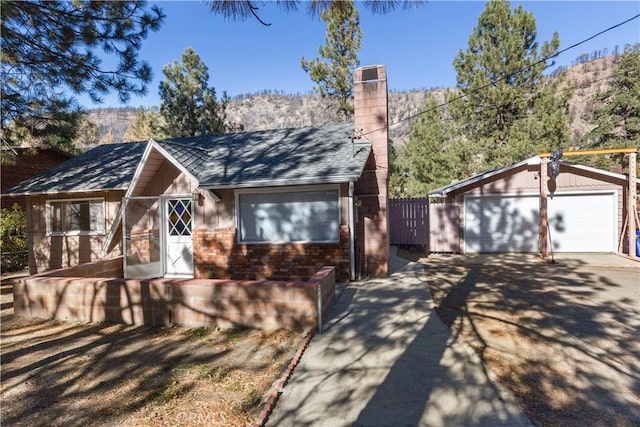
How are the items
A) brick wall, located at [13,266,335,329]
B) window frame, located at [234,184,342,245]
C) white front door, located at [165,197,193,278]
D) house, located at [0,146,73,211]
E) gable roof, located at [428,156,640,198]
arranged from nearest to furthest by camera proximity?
brick wall, located at [13,266,335,329] < window frame, located at [234,184,342,245] < white front door, located at [165,197,193,278] < gable roof, located at [428,156,640,198] < house, located at [0,146,73,211]

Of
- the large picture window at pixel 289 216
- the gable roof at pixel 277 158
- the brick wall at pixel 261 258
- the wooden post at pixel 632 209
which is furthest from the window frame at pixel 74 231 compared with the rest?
the wooden post at pixel 632 209

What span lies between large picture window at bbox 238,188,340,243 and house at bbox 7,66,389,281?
25 mm

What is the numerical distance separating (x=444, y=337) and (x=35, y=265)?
1302 centimetres

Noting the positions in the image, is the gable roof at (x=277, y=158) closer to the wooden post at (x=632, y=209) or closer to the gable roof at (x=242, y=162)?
the gable roof at (x=242, y=162)

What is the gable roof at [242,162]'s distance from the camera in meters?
7.79

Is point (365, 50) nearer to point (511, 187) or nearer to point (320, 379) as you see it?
point (511, 187)

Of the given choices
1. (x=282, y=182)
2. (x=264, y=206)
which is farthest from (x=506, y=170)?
(x=264, y=206)

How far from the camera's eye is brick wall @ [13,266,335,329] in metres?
5.33

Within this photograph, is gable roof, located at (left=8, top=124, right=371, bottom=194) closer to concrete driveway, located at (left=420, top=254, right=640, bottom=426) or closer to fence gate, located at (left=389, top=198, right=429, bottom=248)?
concrete driveway, located at (left=420, top=254, right=640, bottom=426)

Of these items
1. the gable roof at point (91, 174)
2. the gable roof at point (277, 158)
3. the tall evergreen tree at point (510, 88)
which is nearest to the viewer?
the gable roof at point (277, 158)

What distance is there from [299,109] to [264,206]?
94.9 metres

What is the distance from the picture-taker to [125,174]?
10.4 meters

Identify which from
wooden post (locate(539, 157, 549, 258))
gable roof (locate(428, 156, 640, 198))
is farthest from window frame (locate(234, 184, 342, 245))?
wooden post (locate(539, 157, 549, 258))

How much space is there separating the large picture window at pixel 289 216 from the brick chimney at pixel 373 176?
959 mm
